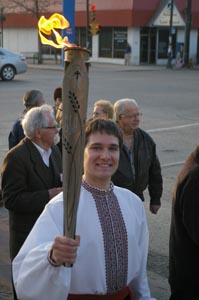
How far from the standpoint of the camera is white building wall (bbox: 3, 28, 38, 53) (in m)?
55.8

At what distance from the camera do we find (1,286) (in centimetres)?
493

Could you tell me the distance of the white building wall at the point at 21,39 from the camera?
5578cm

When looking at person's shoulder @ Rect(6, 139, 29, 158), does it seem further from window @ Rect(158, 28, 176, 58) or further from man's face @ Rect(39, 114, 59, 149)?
window @ Rect(158, 28, 176, 58)

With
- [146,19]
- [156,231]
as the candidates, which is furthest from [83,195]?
[146,19]

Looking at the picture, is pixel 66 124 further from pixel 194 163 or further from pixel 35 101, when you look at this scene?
pixel 35 101

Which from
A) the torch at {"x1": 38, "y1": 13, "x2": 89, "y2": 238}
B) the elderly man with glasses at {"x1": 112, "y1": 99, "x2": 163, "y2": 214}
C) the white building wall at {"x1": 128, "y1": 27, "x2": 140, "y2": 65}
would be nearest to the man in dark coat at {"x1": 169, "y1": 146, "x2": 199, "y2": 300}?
the torch at {"x1": 38, "y1": 13, "x2": 89, "y2": 238}

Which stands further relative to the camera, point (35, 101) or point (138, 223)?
point (35, 101)

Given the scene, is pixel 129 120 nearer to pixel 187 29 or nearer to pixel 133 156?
pixel 133 156

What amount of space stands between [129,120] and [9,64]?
73.8 feet

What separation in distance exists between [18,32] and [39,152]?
2172 inches

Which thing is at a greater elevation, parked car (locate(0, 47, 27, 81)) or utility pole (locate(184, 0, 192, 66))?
utility pole (locate(184, 0, 192, 66))

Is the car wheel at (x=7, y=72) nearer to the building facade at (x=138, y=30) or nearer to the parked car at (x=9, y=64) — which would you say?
the parked car at (x=9, y=64)

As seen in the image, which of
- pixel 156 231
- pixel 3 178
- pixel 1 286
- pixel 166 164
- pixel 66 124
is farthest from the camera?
pixel 166 164

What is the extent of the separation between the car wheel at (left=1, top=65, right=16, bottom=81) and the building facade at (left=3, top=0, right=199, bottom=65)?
18.6 m
